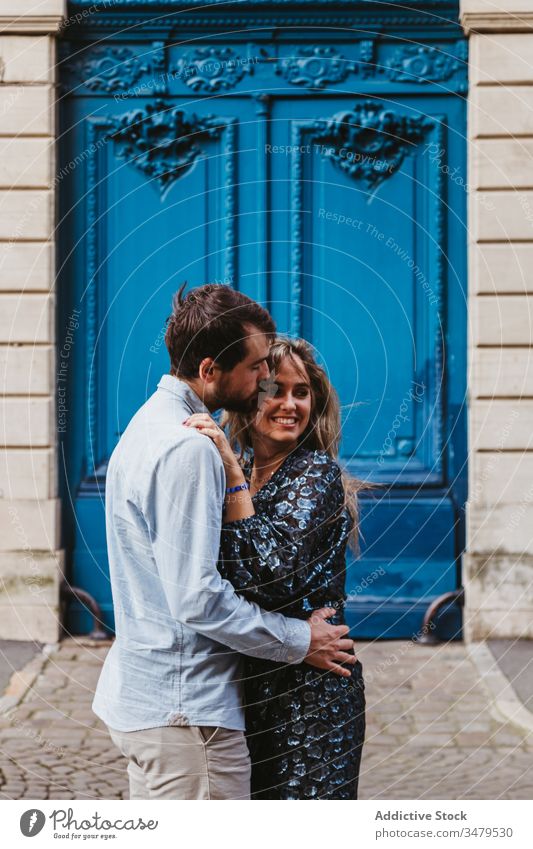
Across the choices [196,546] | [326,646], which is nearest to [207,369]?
[196,546]

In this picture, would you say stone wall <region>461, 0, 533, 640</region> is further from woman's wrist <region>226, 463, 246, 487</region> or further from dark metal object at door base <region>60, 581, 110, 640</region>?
woman's wrist <region>226, 463, 246, 487</region>

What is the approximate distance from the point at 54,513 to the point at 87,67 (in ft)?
9.63

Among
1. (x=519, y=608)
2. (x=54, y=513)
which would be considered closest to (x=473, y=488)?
(x=519, y=608)

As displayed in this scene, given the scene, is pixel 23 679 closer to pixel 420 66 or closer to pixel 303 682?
pixel 303 682

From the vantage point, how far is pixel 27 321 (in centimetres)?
719

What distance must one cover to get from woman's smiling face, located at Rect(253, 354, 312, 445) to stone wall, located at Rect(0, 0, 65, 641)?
403cm

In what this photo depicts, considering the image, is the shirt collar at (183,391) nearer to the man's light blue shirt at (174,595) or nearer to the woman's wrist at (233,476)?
the man's light blue shirt at (174,595)

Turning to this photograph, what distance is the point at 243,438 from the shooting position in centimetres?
358

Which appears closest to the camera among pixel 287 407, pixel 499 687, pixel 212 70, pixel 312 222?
pixel 287 407

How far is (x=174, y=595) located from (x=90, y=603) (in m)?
4.74

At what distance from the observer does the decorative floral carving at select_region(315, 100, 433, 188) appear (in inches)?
285

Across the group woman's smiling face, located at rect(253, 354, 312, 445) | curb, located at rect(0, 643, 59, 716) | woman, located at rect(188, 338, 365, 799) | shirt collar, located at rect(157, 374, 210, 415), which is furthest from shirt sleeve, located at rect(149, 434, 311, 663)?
curb, located at rect(0, 643, 59, 716)

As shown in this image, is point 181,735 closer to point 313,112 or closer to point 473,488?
point 473,488
